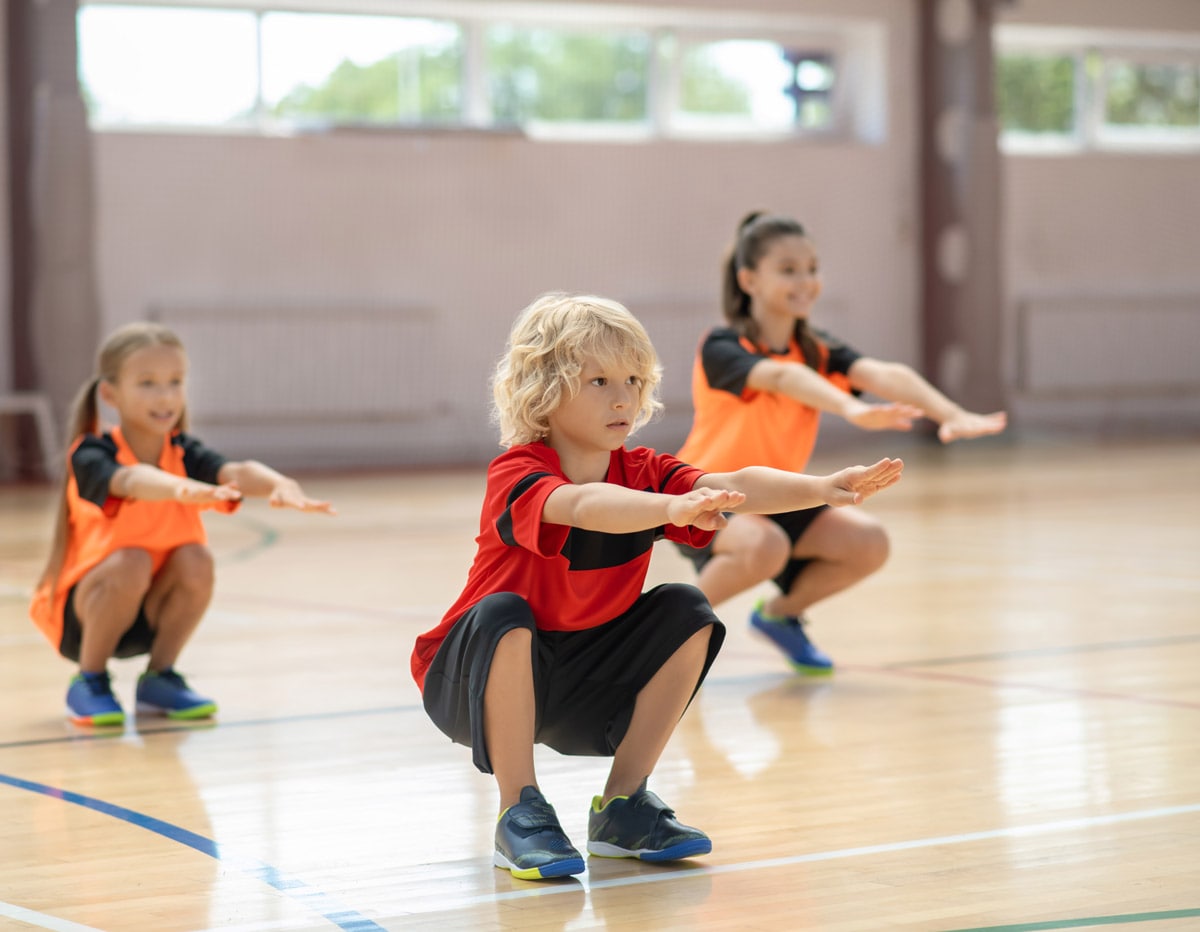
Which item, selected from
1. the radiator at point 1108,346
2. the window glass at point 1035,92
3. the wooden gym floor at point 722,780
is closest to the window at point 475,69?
the window glass at point 1035,92

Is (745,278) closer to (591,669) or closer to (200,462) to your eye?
(200,462)

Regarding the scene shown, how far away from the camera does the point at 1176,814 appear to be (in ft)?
8.11

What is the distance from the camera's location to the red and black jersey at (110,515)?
3.22 metres

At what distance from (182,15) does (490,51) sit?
175 centimetres

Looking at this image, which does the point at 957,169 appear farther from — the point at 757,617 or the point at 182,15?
the point at 757,617

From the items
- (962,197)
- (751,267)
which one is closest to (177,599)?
(751,267)

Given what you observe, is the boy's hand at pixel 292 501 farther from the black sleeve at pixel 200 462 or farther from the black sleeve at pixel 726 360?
the black sleeve at pixel 726 360

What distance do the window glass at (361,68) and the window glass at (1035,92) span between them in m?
3.74

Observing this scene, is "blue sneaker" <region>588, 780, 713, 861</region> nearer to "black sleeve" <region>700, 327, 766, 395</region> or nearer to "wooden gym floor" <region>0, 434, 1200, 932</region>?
"wooden gym floor" <region>0, 434, 1200, 932</region>

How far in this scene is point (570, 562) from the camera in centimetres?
234

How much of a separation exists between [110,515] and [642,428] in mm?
6161

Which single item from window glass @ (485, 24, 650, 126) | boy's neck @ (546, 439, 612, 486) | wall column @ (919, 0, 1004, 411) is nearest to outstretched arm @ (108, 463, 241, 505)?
boy's neck @ (546, 439, 612, 486)

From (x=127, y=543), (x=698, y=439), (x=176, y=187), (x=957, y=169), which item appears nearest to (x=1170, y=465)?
(x=957, y=169)

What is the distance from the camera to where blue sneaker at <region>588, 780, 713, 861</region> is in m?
2.26
